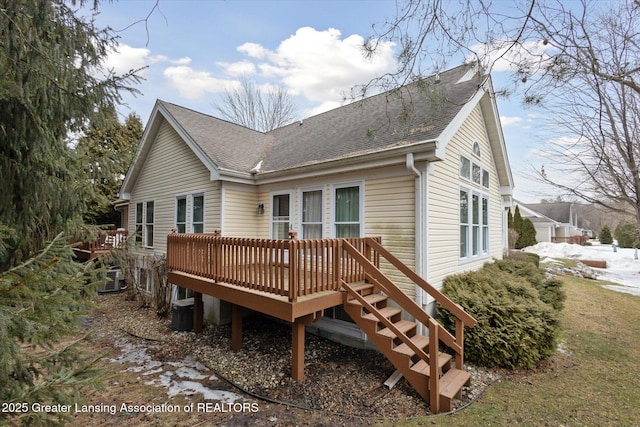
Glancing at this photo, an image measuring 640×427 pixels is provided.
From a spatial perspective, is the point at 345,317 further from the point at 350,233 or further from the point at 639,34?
the point at 639,34

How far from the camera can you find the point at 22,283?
216 centimetres

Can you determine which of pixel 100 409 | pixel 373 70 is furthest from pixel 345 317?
pixel 373 70

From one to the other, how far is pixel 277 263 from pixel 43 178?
3.26 m

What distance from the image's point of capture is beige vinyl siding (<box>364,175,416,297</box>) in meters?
6.08

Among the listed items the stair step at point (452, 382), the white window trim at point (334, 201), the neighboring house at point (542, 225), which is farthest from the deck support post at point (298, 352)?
the neighboring house at point (542, 225)

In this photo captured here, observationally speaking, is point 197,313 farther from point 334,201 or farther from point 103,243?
point 103,243

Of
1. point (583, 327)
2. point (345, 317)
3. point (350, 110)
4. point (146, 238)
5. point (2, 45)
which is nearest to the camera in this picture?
point (2, 45)

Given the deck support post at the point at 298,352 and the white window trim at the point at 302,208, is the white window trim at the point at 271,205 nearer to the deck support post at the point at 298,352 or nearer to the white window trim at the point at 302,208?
the white window trim at the point at 302,208

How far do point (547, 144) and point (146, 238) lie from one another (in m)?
14.4

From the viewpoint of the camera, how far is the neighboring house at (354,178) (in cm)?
607

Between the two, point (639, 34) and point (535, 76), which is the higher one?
point (639, 34)

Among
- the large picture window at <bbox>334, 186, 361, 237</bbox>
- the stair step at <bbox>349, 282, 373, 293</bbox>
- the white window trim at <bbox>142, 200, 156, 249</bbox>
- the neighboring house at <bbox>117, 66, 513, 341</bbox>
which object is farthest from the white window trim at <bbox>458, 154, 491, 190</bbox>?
the white window trim at <bbox>142, 200, 156, 249</bbox>

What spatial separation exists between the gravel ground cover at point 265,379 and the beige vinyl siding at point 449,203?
218 centimetres

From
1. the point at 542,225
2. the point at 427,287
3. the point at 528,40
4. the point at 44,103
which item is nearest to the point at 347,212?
the point at 427,287
